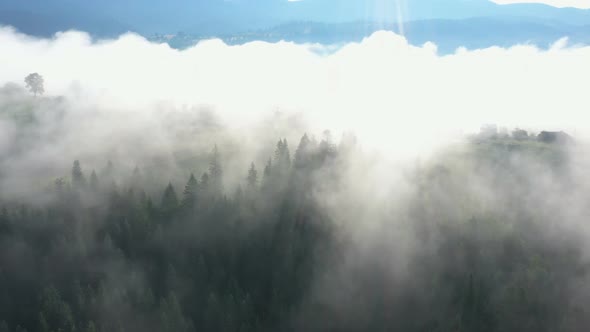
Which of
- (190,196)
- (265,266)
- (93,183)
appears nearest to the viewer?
(265,266)

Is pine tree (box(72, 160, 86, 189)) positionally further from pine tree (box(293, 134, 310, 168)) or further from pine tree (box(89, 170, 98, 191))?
pine tree (box(293, 134, 310, 168))

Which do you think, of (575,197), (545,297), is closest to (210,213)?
(545,297)

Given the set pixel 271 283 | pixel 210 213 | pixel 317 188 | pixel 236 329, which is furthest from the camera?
pixel 317 188

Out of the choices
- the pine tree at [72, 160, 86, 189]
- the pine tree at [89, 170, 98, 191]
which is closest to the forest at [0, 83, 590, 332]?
the pine tree at [72, 160, 86, 189]

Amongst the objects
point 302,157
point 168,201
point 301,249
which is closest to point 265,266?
point 301,249

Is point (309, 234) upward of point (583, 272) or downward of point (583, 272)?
upward

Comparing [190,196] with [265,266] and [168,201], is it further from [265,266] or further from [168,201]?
[265,266]

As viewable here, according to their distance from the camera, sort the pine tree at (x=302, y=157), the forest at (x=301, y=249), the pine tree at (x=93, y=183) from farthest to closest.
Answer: the pine tree at (x=302, y=157), the pine tree at (x=93, y=183), the forest at (x=301, y=249)

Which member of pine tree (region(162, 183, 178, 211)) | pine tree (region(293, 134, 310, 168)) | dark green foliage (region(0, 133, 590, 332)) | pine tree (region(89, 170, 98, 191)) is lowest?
dark green foliage (region(0, 133, 590, 332))

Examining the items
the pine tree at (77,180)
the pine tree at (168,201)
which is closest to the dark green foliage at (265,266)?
the pine tree at (168,201)

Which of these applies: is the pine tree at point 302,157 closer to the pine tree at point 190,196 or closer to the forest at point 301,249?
the forest at point 301,249

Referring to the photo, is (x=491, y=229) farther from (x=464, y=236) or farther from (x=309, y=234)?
(x=309, y=234)
